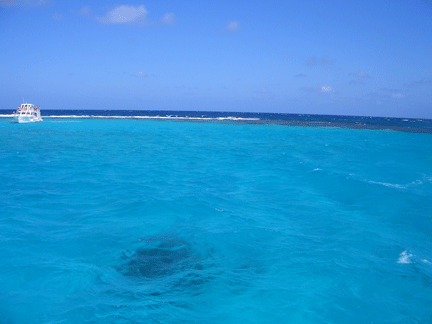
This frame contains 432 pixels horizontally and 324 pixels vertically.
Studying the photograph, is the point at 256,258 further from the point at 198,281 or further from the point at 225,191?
the point at 225,191

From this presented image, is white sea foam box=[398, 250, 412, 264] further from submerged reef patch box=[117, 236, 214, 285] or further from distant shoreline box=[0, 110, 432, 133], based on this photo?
distant shoreline box=[0, 110, 432, 133]

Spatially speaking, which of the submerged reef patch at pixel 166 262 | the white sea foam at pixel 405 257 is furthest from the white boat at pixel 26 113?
the white sea foam at pixel 405 257

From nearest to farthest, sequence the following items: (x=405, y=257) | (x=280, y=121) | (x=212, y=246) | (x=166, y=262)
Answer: (x=166, y=262) → (x=405, y=257) → (x=212, y=246) → (x=280, y=121)

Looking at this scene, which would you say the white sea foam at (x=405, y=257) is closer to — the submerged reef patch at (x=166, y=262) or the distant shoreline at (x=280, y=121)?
the submerged reef patch at (x=166, y=262)

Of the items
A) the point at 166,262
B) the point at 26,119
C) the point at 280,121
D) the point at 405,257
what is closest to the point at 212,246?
the point at 166,262

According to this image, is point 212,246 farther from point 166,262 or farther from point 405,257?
point 405,257

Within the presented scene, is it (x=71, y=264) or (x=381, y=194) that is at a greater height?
(x=381, y=194)

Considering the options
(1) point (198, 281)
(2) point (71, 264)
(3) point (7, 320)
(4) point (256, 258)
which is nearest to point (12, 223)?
(2) point (71, 264)
